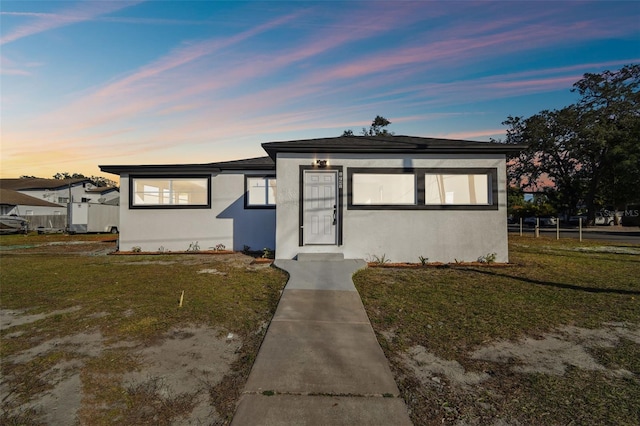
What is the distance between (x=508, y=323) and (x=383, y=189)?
16.4 feet

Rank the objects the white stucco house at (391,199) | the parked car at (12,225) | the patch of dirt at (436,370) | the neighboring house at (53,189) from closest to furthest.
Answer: the patch of dirt at (436,370) < the white stucco house at (391,199) < the parked car at (12,225) < the neighboring house at (53,189)

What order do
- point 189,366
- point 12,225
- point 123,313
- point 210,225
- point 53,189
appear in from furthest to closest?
1. point 53,189
2. point 12,225
3. point 210,225
4. point 123,313
5. point 189,366

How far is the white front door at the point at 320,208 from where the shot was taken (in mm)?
8172

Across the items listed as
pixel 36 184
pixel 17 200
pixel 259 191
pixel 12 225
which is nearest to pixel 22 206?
pixel 17 200

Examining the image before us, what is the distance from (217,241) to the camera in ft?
36.1

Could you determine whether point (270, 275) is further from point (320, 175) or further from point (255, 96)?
point (255, 96)

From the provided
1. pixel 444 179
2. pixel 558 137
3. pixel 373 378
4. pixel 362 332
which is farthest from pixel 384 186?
pixel 558 137

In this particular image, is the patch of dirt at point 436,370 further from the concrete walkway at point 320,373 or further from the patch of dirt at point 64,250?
the patch of dirt at point 64,250

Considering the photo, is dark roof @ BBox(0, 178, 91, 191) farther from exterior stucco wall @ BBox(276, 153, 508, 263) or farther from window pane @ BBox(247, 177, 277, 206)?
exterior stucco wall @ BBox(276, 153, 508, 263)

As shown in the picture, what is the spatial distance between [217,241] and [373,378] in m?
9.44

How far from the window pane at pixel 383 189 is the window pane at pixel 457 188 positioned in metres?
0.51

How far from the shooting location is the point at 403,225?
8.23 m

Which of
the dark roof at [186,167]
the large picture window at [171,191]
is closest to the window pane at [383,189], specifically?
the dark roof at [186,167]

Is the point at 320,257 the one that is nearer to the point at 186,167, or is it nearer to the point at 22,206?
the point at 186,167
